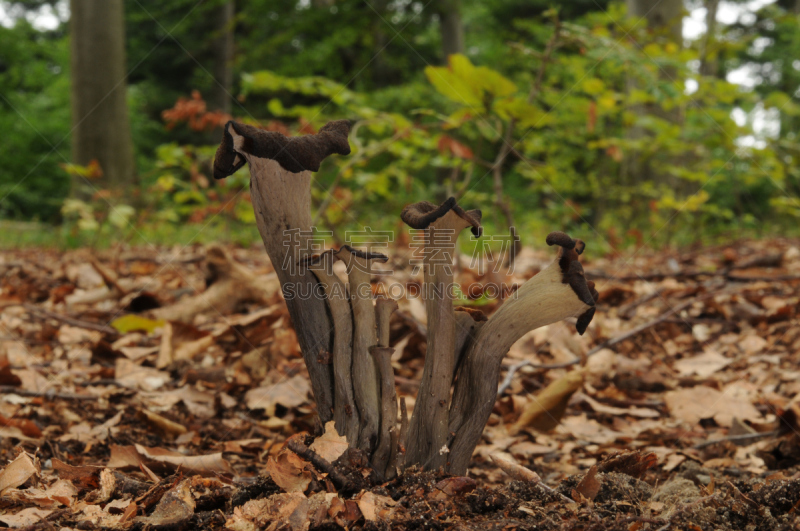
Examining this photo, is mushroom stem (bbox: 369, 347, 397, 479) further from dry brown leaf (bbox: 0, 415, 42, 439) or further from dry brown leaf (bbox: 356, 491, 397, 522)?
dry brown leaf (bbox: 0, 415, 42, 439)

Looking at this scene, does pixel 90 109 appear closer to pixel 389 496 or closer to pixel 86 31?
pixel 86 31

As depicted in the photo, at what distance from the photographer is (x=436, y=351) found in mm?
1630

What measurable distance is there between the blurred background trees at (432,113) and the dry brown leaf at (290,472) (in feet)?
7.24

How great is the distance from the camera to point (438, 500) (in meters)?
1.46

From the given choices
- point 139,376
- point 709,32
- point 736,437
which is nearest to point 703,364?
point 736,437

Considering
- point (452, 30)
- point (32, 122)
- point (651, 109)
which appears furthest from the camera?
point (32, 122)

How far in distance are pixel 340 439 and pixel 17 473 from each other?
0.93m

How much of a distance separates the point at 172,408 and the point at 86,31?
8.62 meters

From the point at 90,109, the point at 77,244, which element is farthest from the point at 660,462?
the point at 90,109

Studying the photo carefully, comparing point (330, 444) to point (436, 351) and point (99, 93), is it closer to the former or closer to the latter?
point (436, 351)

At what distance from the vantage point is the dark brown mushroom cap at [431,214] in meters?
1.39

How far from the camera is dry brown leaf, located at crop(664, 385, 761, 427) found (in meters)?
2.49

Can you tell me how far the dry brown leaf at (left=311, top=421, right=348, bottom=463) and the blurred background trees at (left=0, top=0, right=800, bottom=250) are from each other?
2.09 m

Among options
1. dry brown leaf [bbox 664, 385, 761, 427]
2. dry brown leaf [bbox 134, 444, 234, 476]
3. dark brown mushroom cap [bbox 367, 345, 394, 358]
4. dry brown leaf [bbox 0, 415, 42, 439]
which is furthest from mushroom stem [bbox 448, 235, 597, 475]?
dry brown leaf [bbox 0, 415, 42, 439]
